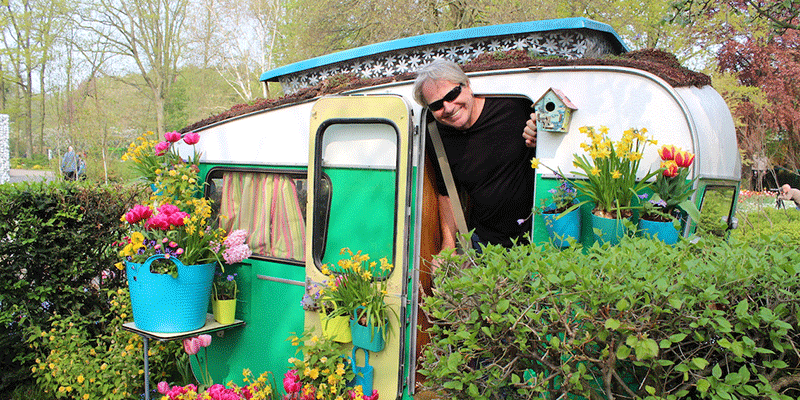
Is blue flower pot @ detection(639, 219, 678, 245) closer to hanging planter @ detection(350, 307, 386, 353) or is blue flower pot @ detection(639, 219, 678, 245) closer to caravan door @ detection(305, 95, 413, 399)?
caravan door @ detection(305, 95, 413, 399)

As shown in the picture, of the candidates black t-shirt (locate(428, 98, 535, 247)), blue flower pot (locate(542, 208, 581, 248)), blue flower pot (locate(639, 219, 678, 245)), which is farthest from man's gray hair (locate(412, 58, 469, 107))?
blue flower pot (locate(639, 219, 678, 245))

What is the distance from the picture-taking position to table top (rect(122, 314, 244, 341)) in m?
3.82

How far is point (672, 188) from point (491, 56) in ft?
4.83

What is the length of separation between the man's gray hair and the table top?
2.36 m

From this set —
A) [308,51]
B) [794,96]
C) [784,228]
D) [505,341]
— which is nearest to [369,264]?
[505,341]

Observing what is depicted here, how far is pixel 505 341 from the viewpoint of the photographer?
82.5 inches

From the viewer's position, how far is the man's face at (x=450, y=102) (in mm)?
3162

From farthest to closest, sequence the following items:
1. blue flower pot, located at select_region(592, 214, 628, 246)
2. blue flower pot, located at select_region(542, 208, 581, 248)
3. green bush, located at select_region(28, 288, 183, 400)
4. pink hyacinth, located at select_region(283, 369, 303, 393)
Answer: green bush, located at select_region(28, 288, 183, 400), pink hyacinth, located at select_region(283, 369, 303, 393), blue flower pot, located at select_region(542, 208, 581, 248), blue flower pot, located at select_region(592, 214, 628, 246)

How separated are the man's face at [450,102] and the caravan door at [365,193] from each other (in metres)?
0.18

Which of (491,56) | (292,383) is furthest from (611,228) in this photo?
(292,383)

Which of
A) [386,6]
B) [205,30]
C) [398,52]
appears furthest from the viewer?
[205,30]

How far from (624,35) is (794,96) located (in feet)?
A: 18.5

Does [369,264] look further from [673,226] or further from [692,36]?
[692,36]

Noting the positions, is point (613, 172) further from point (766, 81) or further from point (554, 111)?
point (766, 81)
